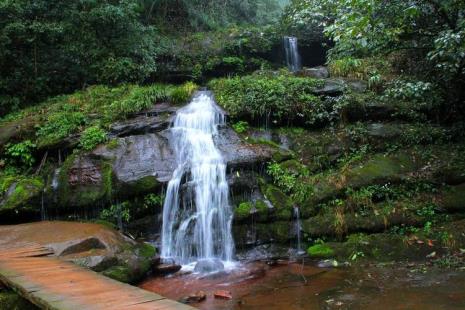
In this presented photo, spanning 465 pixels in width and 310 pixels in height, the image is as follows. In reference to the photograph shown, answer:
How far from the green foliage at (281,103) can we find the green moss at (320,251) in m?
4.07

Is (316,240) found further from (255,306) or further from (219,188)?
(255,306)

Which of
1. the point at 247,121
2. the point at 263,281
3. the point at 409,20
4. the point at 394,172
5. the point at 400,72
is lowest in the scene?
the point at 263,281

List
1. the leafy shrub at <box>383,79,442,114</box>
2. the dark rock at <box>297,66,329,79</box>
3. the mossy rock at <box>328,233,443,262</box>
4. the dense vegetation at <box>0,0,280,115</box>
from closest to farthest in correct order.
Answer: the mossy rock at <box>328,233,443,262</box>
the leafy shrub at <box>383,79,442,114</box>
the dense vegetation at <box>0,0,280,115</box>
the dark rock at <box>297,66,329,79</box>

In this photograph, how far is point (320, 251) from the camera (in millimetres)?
8164

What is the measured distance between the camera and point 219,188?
948 centimetres

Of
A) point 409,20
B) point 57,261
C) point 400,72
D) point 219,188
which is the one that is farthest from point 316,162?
point 57,261

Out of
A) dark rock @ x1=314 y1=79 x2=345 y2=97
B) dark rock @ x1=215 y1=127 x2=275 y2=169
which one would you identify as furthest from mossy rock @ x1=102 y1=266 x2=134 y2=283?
dark rock @ x1=314 y1=79 x2=345 y2=97

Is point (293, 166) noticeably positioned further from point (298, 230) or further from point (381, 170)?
point (381, 170)

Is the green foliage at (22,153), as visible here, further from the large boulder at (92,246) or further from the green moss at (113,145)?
the large boulder at (92,246)

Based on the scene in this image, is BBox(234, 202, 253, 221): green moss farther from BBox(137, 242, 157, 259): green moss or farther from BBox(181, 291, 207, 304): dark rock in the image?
BBox(181, 291, 207, 304): dark rock

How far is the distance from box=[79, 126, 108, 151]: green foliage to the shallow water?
Result: 4.40 m

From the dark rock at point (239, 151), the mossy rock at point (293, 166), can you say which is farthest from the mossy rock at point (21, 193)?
the mossy rock at point (293, 166)

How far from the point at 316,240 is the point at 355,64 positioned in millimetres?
6489

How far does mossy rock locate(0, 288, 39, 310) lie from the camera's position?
392cm
